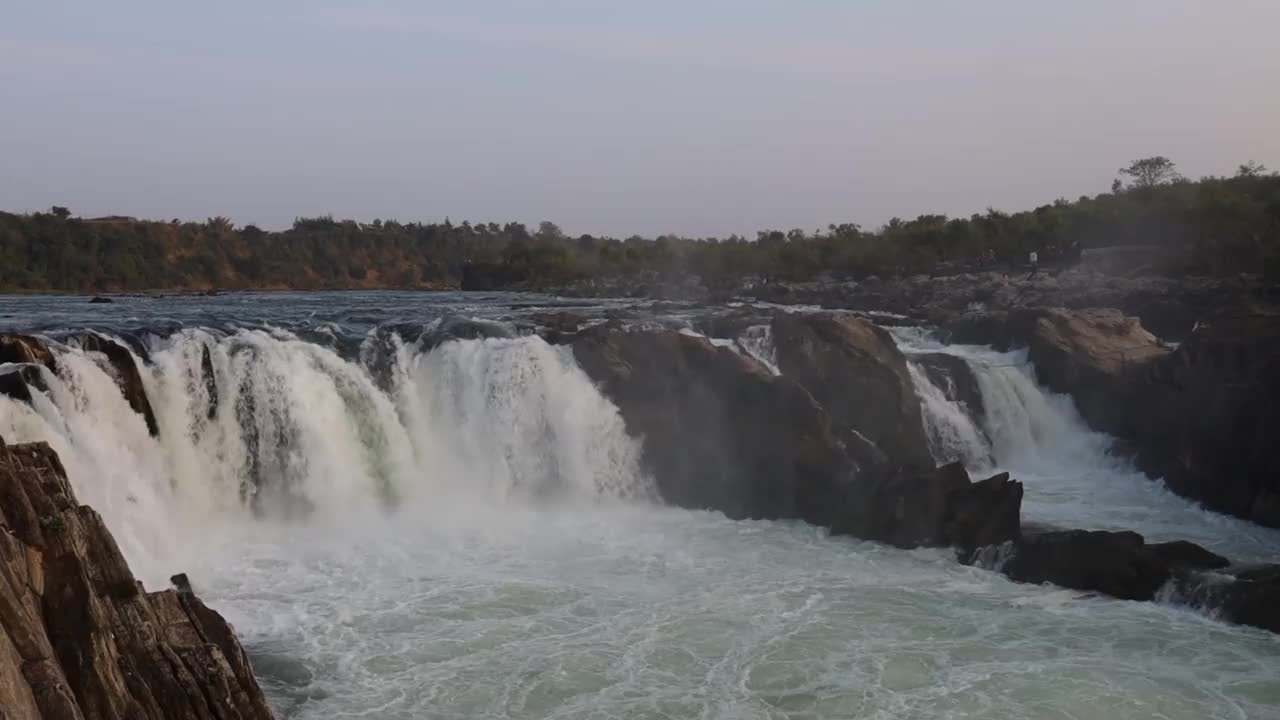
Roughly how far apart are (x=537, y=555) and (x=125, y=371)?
20.7 ft

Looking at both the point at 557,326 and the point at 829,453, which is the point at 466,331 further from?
the point at 829,453

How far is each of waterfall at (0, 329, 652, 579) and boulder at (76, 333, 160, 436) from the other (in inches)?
7.5

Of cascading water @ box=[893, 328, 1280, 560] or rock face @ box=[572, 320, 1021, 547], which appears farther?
cascading water @ box=[893, 328, 1280, 560]

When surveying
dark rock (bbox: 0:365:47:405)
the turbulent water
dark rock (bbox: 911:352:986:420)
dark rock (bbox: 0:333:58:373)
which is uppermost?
dark rock (bbox: 0:333:58:373)

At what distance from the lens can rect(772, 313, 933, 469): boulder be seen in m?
18.3

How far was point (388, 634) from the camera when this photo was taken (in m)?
11.2

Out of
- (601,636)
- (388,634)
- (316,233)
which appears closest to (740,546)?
(601,636)

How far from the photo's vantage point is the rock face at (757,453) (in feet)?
49.0

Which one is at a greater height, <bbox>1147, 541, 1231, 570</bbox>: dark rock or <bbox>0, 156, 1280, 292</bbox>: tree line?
<bbox>0, 156, 1280, 292</bbox>: tree line

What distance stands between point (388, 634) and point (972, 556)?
798 centimetres

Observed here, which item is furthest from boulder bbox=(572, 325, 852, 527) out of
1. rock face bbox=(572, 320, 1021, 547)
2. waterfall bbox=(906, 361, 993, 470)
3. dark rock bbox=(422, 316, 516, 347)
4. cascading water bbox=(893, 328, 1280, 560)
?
waterfall bbox=(906, 361, 993, 470)

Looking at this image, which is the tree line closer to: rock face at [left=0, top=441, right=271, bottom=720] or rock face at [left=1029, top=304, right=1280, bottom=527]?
rock face at [left=1029, top=304, right=1280, bottom=527]

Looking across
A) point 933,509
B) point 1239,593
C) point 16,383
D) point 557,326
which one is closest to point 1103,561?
point 1239,593

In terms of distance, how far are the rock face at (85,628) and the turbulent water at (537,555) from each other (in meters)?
2.23
